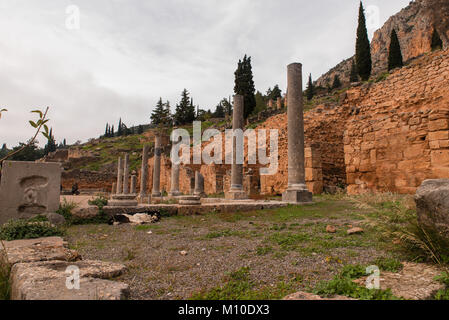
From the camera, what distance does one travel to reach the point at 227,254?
388 cm

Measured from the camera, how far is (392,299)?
1856 mm

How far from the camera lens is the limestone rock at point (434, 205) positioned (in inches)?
102

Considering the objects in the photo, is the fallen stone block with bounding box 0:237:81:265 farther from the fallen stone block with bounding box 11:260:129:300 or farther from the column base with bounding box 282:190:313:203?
the column base with bounding box 282:190:313:203

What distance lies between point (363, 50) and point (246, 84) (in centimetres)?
1596

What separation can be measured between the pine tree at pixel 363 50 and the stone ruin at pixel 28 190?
37106mm

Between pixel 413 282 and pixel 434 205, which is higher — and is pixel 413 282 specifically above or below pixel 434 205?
below

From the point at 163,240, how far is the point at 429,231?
4192mm

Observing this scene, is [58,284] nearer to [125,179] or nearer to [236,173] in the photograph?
[236,173]

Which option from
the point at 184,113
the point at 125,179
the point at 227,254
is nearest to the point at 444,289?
the point at 227,254

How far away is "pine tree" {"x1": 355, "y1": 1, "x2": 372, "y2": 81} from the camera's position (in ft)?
109

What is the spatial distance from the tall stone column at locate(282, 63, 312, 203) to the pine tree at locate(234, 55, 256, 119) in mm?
28282

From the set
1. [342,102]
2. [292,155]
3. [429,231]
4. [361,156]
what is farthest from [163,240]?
[342,102]

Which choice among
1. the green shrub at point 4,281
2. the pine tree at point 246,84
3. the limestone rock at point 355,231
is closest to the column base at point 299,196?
the limestone rock at point 355,231
